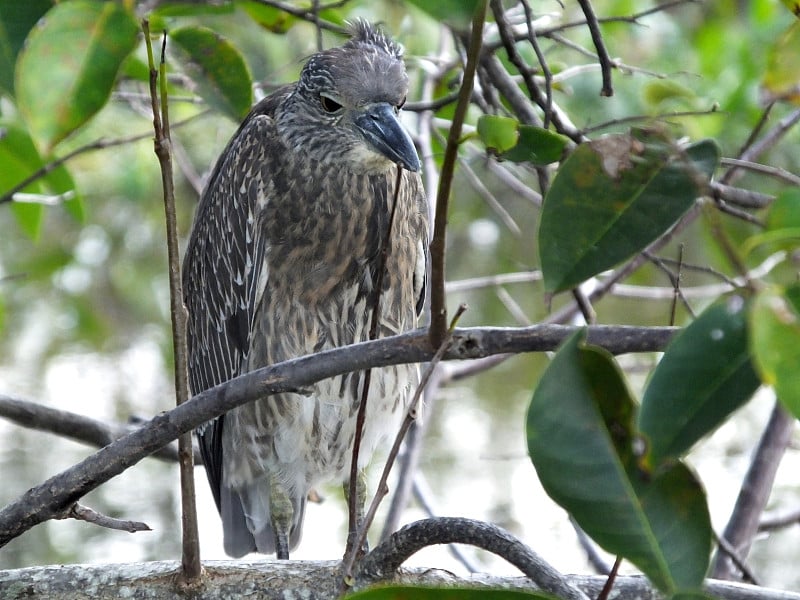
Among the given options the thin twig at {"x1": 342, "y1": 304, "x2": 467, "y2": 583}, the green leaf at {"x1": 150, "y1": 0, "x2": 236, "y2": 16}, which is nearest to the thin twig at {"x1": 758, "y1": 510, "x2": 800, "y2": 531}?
the thin twig at {"x1": 342, "y1": 304, "x2": 467, "y2": 583}

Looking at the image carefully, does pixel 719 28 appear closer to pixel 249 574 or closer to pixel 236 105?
pixel 236 105

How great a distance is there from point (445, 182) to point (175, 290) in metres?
0.60

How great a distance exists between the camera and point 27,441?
6090mm

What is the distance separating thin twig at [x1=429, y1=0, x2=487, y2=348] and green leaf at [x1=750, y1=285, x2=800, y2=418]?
36 cm

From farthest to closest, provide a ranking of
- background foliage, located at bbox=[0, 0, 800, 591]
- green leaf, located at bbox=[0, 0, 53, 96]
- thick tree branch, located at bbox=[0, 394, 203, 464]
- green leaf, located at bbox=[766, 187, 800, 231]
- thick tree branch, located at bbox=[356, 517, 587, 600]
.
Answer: thick tree branch, located at bbox=[0, 394, 203, 464] < thick tree branch, located at bbox=[356, 517, 587, 600] < green leaf, located at bbox=[0, 0, 53, 96] < background foliage, located at bbox=[0, 0, 800, 591] < green leaf, located at bbox=[766, 187, 800, 231]

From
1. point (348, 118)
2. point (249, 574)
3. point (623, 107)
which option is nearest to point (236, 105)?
point (348, 118)

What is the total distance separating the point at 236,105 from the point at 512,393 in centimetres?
471

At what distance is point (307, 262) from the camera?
281cm

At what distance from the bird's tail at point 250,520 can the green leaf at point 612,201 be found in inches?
88.9

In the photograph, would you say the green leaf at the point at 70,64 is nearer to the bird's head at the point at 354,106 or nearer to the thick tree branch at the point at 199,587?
the thick tree branch at the point at 199,587

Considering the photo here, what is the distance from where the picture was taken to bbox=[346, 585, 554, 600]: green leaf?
38.4 inches

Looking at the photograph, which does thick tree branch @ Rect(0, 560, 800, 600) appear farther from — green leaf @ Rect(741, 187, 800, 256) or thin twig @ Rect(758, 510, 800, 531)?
thin twig @ Rect(758, 510, 800, 531)

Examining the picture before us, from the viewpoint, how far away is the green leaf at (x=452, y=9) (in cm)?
92

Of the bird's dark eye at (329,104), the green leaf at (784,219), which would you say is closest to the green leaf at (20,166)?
the bird's dark eye at (329,104)
